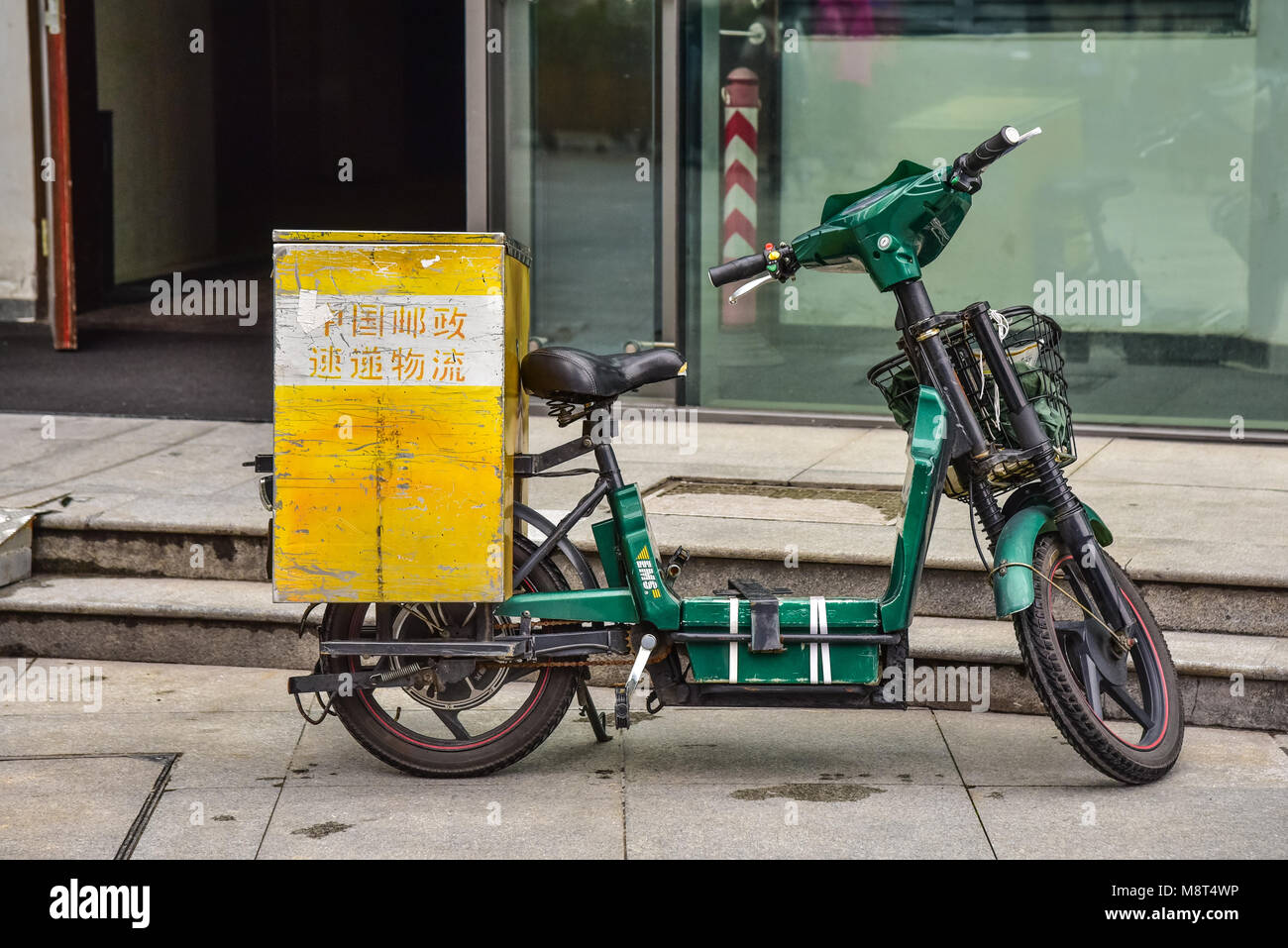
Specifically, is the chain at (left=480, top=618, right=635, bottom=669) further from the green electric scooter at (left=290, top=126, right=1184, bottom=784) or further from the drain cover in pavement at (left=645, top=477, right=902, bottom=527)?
the drain cover in pavement at (left=645, top=477, right=902, bottom=527)

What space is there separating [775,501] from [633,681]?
2194 mm

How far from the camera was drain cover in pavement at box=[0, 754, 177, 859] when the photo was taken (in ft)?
13.0

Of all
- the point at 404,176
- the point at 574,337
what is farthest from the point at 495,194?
the point at 404,176

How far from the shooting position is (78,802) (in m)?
4.25

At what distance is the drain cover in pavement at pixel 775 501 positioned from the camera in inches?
236

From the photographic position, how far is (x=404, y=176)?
1872 cm

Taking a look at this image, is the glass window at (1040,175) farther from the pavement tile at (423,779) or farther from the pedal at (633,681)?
the pedal at (633,681)

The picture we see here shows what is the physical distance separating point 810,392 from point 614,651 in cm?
422

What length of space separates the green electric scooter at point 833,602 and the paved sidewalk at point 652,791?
189 mm

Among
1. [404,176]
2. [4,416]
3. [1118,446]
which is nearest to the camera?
[1118,446]

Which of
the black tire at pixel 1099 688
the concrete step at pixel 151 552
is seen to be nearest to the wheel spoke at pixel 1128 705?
the black tire at pixel 1099 688

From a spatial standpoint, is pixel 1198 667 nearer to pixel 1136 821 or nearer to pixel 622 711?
pixel 1136 821

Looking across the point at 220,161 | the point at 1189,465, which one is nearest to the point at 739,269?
the point at 1189,465

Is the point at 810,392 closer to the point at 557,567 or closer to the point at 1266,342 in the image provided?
the point at 1266,342
